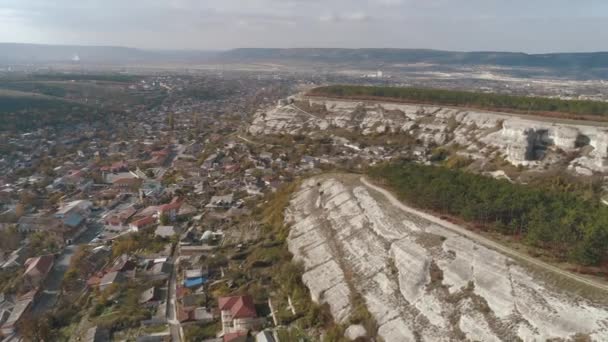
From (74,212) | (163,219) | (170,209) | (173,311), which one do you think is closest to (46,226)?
(74,212)

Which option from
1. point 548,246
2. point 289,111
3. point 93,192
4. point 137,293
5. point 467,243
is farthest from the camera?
point 289,111

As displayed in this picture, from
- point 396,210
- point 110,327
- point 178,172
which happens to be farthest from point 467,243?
point 178,172

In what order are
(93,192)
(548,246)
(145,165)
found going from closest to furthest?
(548,246) < (93,192) < (145,165)

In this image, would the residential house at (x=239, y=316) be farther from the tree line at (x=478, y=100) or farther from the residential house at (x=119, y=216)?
the tree line at (x=478, y=100)

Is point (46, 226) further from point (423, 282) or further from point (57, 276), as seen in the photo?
point (423, 282)

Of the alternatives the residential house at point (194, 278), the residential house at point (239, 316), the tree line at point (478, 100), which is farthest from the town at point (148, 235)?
the tree line at point (478, 100)

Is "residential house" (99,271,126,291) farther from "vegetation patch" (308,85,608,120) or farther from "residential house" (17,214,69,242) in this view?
"vegetation patch" (308,85,608,120)

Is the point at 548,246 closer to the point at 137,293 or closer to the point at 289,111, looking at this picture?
the point at 137,293
